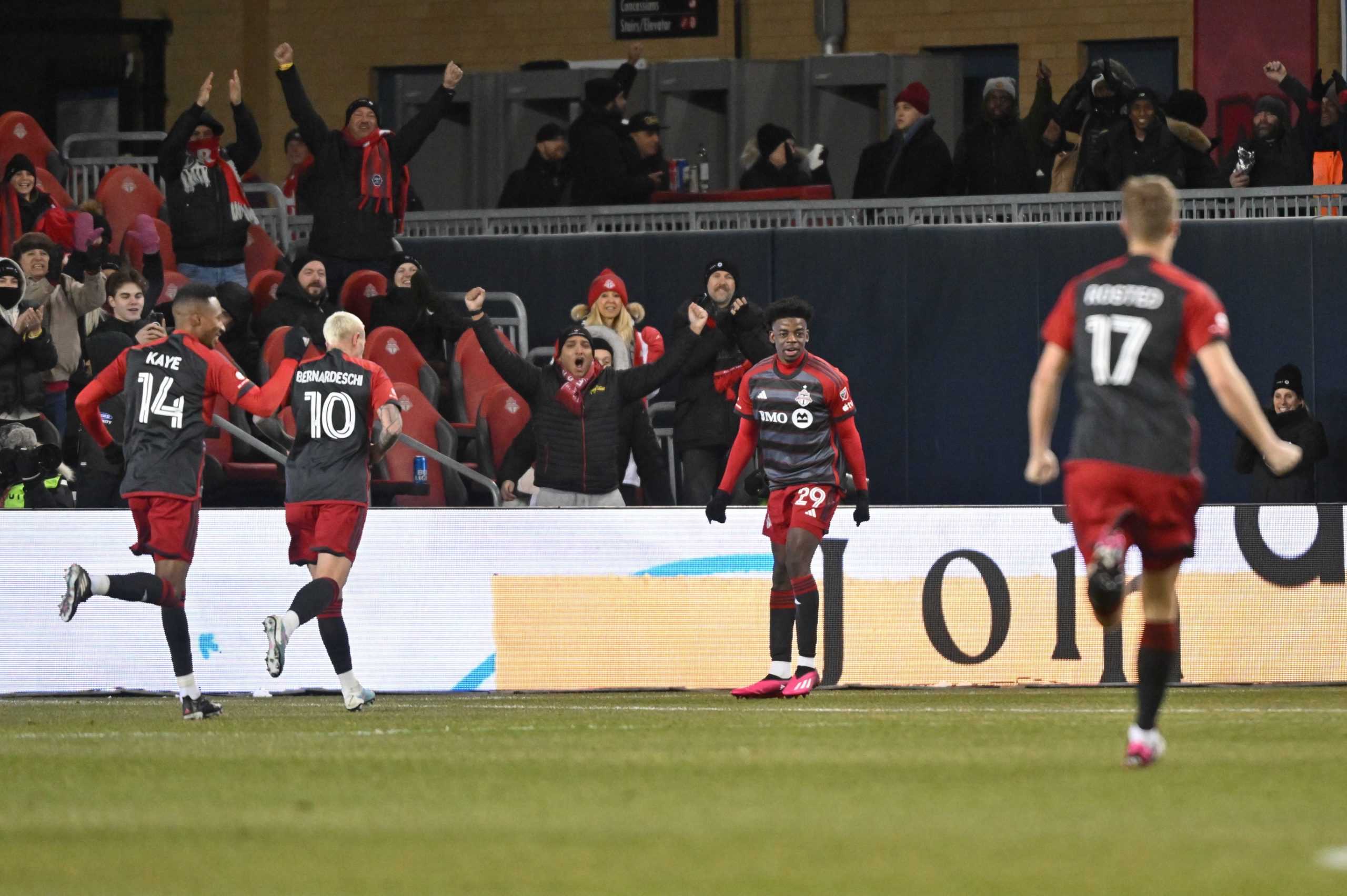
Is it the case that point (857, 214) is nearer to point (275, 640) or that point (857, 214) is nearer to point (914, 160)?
point (914, 160)

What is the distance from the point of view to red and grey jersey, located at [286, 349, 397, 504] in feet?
36.9

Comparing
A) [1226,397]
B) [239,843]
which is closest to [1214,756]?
[1226,397]

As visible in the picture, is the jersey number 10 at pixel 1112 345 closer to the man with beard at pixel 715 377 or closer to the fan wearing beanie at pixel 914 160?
the man with beard at pixel 715 377

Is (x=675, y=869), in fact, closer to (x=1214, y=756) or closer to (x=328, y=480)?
(x=1214, y=756)

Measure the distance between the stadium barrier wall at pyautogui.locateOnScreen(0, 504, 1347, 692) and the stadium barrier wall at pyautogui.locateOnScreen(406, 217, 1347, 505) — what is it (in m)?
3.42

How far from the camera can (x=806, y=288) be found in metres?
17.8

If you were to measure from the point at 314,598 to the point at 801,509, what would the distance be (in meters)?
2.79

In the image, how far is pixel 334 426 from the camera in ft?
36.9

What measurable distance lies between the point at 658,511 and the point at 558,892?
8.68 meters

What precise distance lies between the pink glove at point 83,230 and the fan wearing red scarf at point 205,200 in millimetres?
641

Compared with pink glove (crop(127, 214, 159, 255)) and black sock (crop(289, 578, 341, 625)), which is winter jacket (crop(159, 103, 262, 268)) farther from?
black sock (crop(289, 578, 341, 625))

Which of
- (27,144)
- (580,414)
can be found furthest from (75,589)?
(27,144)

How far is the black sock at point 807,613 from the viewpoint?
12078 millimetres

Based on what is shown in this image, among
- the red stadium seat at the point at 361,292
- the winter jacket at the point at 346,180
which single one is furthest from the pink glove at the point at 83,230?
the red stadium seat at the point at 361,292
